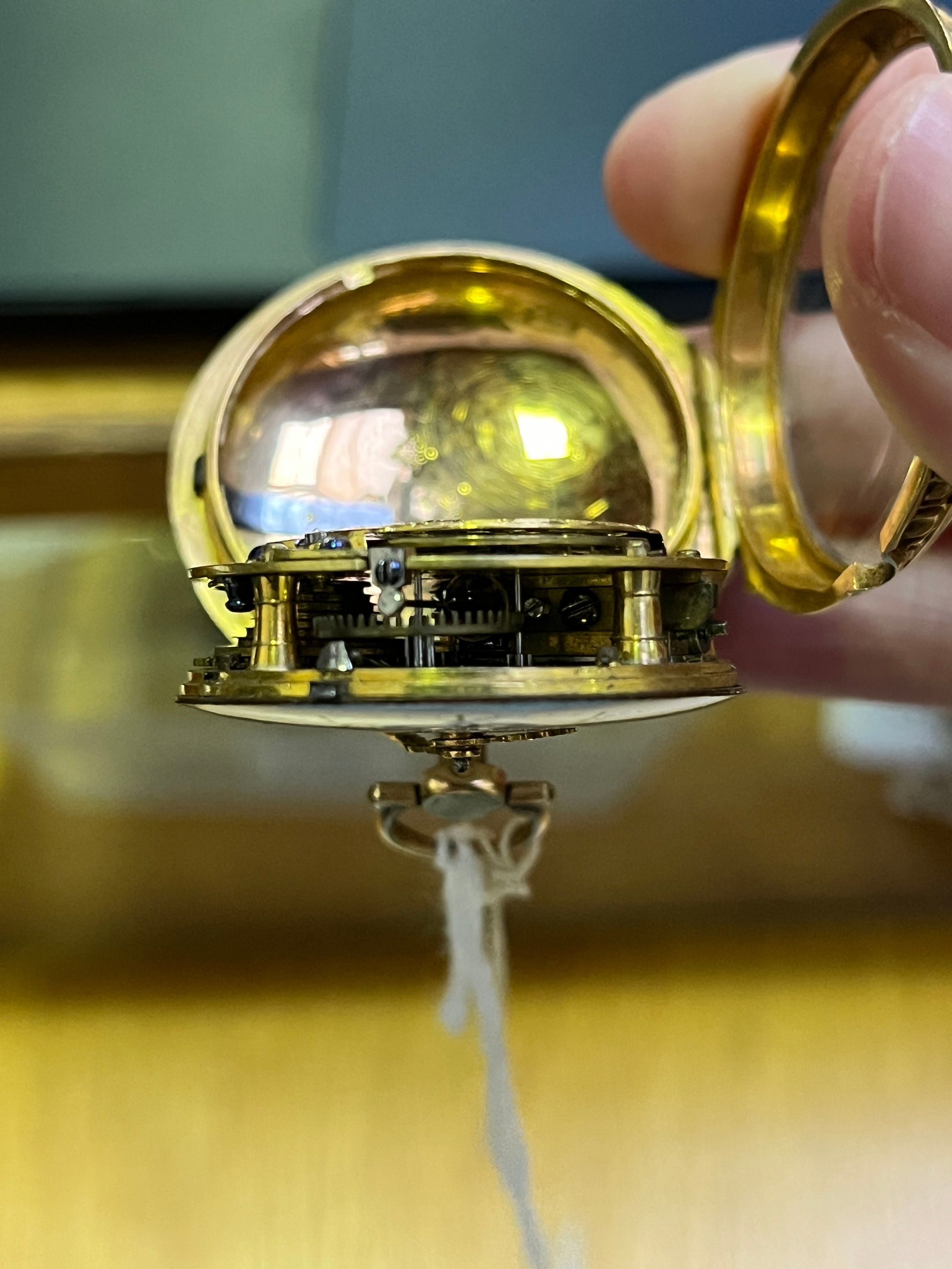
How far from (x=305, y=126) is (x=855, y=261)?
0.48 meters

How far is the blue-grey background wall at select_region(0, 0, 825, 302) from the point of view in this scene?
0.73 m

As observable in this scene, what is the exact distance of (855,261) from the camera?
14.9 inches

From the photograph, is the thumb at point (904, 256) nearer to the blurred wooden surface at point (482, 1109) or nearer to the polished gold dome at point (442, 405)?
the polished gold dome at point (442, 405)

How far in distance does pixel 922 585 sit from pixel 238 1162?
21.0 inches

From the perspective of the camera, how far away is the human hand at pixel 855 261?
1.16 ft

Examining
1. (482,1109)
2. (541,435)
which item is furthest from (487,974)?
(541,435)

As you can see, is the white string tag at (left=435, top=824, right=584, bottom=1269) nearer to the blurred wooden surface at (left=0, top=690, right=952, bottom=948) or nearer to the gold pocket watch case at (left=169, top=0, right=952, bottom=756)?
the gold pocket watch case at (left=169, top=0, right=952, bottom=756)

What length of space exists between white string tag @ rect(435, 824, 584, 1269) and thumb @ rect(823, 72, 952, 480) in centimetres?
26

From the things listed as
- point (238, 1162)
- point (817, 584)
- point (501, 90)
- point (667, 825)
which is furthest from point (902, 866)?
point (501, 90)

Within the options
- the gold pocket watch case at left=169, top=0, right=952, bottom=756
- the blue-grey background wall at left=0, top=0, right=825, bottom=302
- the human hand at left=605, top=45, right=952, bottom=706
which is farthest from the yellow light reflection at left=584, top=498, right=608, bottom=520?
the blue-grey background wall at left=0, top=0, right=825, bottom=302

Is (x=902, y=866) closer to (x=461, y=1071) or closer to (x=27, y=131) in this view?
(x=461, y=1071)

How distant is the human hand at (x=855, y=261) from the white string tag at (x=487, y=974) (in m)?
0.26

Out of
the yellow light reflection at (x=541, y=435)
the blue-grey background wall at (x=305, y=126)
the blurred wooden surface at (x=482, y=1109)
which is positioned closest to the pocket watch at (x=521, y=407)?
the yellow light reflection at (x=541, y=435)

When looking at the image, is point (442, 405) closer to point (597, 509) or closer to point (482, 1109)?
point (597, 509)
